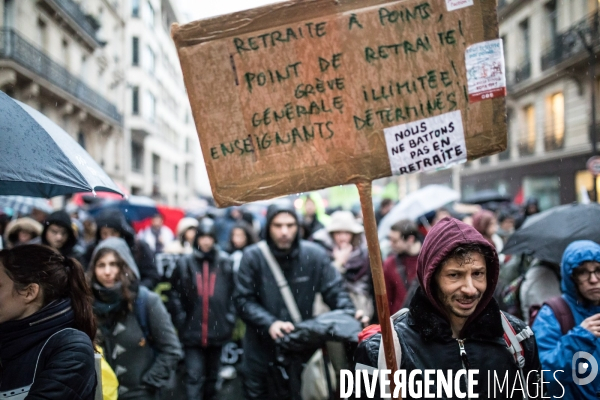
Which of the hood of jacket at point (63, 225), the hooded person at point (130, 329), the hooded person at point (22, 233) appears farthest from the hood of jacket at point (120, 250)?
the hooded person at point (22, 233)

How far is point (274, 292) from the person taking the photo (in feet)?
13.0

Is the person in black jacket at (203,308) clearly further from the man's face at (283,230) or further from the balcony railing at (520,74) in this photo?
the balcony railing at (520,74)

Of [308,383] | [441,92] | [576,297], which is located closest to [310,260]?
[308,383]

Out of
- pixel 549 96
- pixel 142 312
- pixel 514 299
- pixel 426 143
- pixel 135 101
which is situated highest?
pixel 135 101

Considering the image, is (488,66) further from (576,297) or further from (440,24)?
(576,297)

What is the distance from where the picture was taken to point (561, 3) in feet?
59.0

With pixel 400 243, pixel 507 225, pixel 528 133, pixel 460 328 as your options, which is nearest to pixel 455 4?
pixel 460 328

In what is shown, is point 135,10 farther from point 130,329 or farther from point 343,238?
point 130,329

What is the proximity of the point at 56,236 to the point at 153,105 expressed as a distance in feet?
90.5

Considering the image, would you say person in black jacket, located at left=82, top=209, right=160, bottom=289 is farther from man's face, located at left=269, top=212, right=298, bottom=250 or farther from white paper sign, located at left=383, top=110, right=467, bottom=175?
white paper sign, located at left=383, top=110, right=467, bottom=175

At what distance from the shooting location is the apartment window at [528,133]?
76.6 feet

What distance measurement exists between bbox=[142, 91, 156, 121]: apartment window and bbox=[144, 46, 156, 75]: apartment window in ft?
5.52

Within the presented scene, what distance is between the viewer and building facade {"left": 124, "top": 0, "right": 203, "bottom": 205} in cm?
2322

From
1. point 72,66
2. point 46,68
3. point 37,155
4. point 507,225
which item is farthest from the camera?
point 72,66
